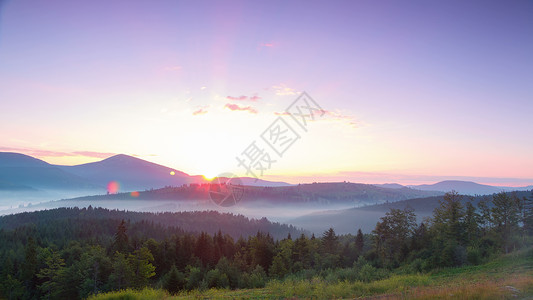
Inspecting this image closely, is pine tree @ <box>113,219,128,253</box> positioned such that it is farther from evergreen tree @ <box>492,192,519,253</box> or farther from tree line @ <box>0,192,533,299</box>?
evergreen tree @ <box>492,192,519,253</box>

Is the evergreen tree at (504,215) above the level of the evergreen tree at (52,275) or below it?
above

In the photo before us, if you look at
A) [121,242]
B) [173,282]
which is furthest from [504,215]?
[121,242]

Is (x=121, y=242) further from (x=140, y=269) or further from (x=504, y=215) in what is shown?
(x=504, y=215)

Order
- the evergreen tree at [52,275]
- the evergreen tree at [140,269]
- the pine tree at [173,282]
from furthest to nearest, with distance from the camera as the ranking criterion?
1. the evergreen tree at [52,275]
2. the pine tree at [173,282]
3. the evergreen tree at [140,269]

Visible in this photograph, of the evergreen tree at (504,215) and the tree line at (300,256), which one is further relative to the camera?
the evergreen tree at (504,215)

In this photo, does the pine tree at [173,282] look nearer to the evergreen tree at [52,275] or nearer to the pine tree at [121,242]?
the pine tree at [121,242]

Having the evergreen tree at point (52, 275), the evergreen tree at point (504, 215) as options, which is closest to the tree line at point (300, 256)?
the evergreen tree at point (504, 215)

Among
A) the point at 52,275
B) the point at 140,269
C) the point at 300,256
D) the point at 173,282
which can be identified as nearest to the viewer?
the point at 140,269

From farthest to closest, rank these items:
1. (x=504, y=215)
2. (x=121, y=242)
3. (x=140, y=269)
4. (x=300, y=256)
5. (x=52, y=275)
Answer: (x=121, y=242) → (x=300, y=256) → (x=52, y=275) → (x=504, y=215) → (x=140, y=269)

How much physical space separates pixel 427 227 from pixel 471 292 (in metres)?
56.5

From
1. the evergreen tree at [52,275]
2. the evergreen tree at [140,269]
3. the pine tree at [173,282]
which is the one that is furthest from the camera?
the evergreen tree at [52,275]

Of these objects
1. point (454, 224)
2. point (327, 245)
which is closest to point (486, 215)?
point (454, 224)

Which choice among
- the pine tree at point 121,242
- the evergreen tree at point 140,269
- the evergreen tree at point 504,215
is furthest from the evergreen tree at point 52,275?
the evergreen tree at point 504,215

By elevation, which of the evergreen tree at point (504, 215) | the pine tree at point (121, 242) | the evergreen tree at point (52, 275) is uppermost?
the evergreen tree at point (504, 215)
